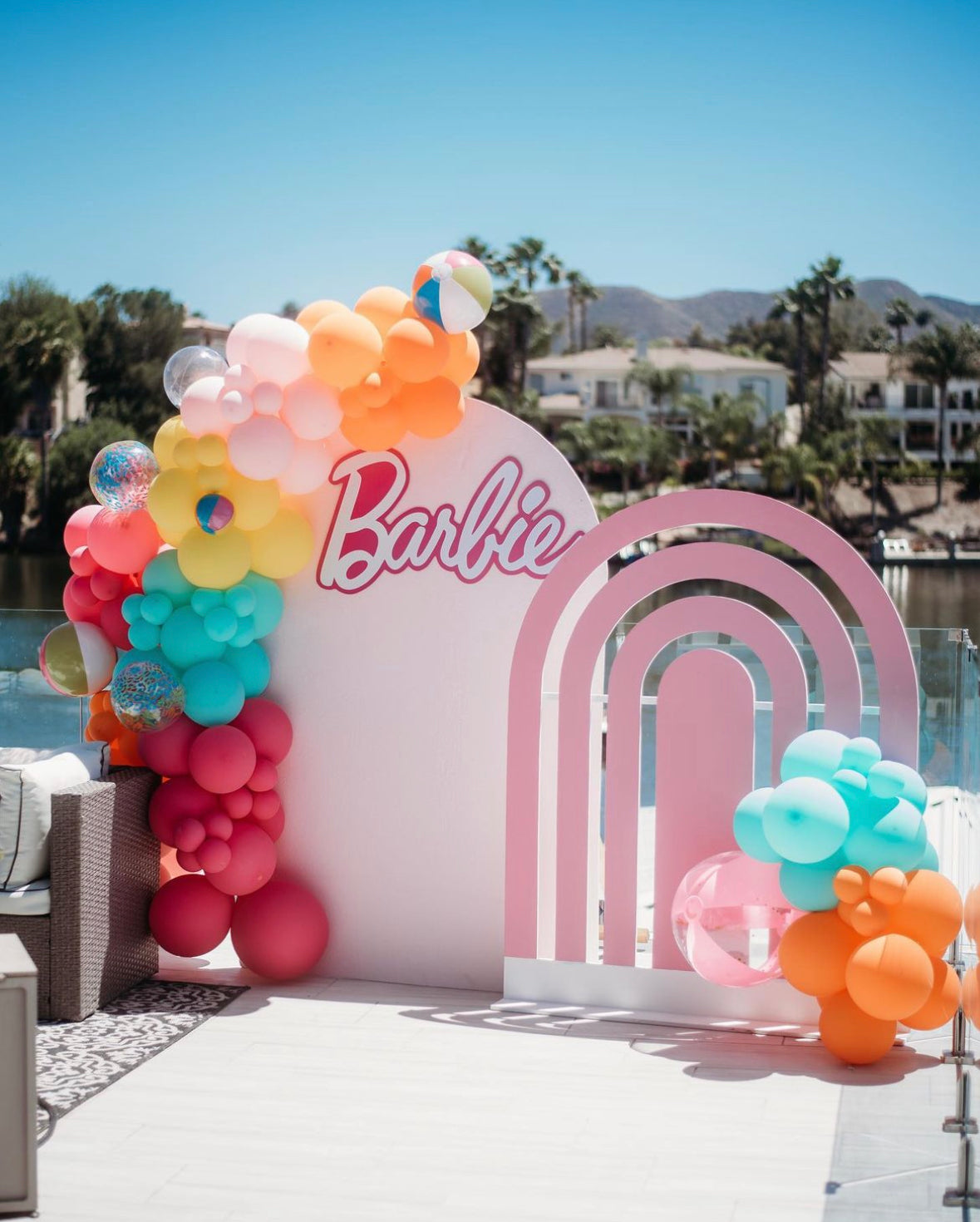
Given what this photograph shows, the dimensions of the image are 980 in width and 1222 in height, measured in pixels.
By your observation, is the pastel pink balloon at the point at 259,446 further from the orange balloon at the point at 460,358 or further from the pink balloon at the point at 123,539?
the orange balloon at the point at 460,358

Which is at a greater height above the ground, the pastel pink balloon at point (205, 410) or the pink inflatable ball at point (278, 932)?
the pastel pink balloon at point (205, 410)

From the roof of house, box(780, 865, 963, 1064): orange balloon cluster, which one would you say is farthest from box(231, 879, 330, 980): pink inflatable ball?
the roof of house

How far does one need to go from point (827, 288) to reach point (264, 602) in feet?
190

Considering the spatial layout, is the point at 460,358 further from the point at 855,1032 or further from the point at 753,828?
the point at 855,1032

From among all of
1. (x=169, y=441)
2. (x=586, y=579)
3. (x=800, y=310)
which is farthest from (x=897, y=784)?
(x=800, y=310)

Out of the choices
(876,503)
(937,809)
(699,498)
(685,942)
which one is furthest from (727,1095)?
(876,503)

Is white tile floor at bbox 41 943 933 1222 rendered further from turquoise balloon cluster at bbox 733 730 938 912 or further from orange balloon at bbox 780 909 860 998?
turquoise balloon cluster at bbox 733 730 938 912

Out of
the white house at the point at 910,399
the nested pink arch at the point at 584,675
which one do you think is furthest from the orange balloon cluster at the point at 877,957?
the white house at the point at 910,399

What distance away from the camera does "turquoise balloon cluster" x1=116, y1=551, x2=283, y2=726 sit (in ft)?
17.2

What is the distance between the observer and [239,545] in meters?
5.25

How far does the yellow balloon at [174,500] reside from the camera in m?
5.20

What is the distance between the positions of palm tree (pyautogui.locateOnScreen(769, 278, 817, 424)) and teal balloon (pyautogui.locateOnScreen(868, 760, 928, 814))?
5558cm

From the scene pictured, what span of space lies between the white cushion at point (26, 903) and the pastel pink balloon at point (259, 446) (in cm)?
160

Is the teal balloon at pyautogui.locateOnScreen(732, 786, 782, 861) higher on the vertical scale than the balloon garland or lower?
lower
